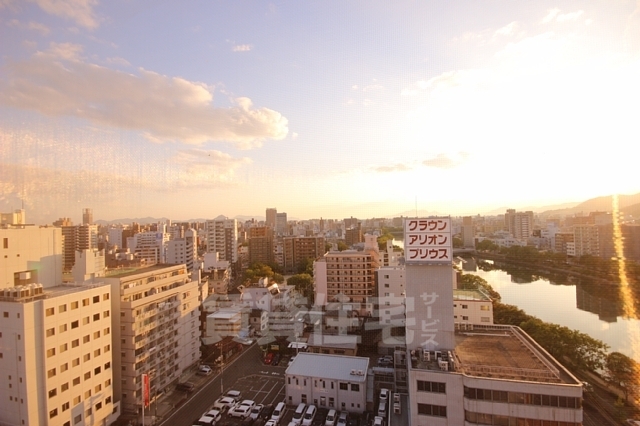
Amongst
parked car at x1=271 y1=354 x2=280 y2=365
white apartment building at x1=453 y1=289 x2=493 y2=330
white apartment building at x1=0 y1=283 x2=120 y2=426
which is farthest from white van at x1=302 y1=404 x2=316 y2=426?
white apartment building at x1=453 y1=289 x2=493 y2=330

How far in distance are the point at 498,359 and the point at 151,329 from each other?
16.3 ft

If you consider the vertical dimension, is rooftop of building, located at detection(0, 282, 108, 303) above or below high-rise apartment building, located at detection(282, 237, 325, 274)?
above

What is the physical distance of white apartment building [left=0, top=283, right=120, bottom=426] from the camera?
374 centimetres

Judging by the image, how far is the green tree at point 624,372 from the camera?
5281 mm

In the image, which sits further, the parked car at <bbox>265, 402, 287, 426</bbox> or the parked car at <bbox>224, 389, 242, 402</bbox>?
the parked car at <bbox>224, 389, 242, 402</bbox>

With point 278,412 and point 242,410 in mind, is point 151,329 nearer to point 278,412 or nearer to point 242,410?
point 242,410

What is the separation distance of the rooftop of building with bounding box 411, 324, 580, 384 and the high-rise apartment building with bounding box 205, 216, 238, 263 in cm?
1537

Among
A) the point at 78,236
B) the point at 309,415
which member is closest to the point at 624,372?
the point at 309,415

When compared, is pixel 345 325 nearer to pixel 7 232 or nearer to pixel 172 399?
pixel 172 399

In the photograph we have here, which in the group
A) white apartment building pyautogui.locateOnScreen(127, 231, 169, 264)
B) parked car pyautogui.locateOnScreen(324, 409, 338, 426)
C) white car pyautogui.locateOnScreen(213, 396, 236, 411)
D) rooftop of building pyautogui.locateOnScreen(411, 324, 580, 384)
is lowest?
parked car pyautogui.locateOnScreen(324, 409, 338, 426)

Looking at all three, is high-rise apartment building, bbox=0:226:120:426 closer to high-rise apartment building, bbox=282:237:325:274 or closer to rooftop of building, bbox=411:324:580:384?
rooftop of building, bbox=411:324:580:384

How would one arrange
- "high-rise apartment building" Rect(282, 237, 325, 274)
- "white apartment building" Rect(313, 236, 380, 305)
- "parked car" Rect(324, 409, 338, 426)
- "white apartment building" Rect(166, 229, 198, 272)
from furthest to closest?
"high-rise apartment building" Rect(282, 237, 325, 274) < "white apartment building" Rect(166, 229, 198, 272) < "white apartment building" Rect(313, 236, 380, 305) < "parked car" Rect(324, 409, 338, 426)

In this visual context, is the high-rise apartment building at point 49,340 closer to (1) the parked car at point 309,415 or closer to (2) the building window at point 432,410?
(1) the parked car at point 309,415

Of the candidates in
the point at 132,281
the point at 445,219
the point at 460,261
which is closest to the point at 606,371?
the point at 445,219
